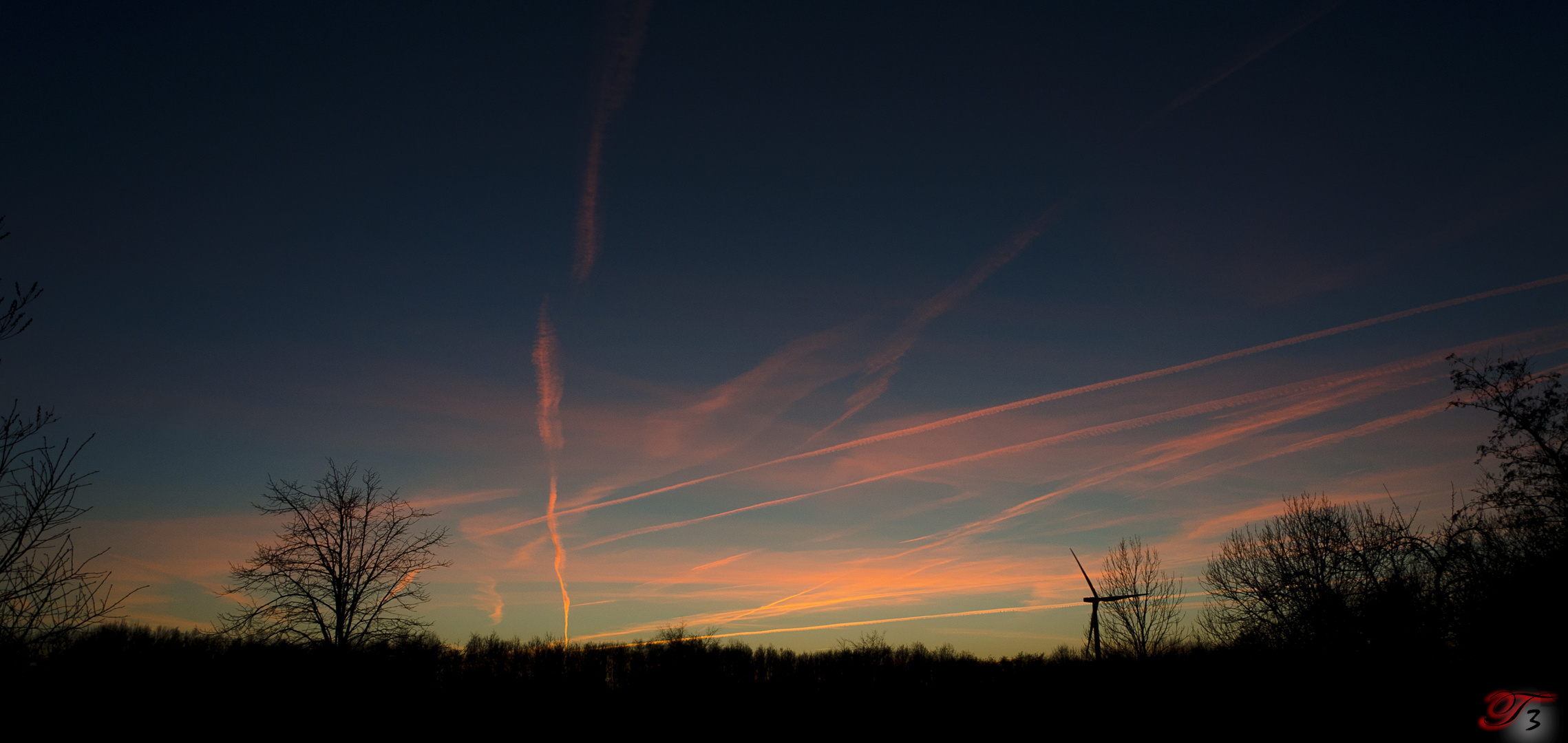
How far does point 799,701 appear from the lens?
3572cm

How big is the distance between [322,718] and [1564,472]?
5347 cm

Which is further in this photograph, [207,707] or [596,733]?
[596,733]

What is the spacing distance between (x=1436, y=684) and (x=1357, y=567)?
1505 cm

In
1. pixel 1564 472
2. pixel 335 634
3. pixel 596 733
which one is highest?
pixel 1564 472

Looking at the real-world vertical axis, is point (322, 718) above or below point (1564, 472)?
below

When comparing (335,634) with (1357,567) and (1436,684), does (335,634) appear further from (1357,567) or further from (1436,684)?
(1357,567)

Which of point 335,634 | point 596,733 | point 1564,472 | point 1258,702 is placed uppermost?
point 1564,472

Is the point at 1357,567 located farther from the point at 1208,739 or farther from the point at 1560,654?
the point at 1208,739

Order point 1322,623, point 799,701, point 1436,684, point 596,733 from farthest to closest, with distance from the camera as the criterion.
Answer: point 1322,623, point 799,701, point 1436,684, point 596,733

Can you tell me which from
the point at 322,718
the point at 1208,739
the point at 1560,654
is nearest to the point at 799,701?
the point at 1208,739

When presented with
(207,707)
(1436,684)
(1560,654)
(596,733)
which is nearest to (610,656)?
(596,733)

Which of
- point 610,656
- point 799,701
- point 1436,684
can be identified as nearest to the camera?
point 1436,684

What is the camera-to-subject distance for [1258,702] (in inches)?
1286

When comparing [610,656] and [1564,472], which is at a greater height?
[1564,472]
